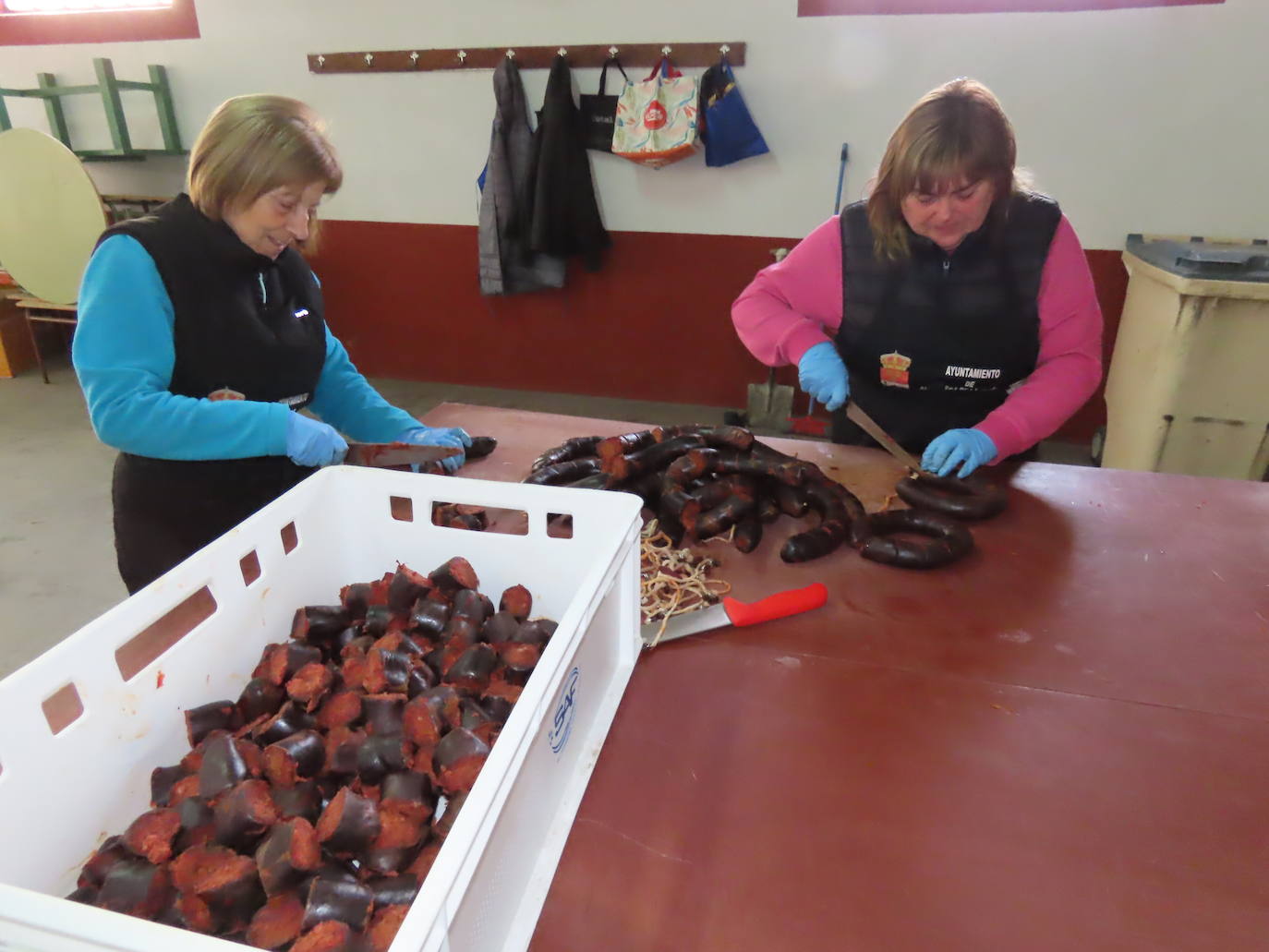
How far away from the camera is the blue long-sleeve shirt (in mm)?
1482

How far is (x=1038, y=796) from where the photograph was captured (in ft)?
3.17

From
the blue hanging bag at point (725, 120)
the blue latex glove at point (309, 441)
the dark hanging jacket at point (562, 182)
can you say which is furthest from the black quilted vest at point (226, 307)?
the blue hanging bag at point (725, 120)

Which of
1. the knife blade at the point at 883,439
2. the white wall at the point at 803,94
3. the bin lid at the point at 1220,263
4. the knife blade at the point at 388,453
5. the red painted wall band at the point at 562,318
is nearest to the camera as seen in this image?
the knife blade at the point at 388,453

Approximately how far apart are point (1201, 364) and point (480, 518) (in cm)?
292

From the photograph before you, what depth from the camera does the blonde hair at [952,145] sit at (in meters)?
1.66

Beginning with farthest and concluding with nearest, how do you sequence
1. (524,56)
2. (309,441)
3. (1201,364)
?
(524,56)
(1201,364)
(309,441)

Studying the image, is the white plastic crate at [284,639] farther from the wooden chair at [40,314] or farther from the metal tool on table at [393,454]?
the wooden chair at [40,314]

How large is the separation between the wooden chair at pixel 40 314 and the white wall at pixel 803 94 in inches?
57.3

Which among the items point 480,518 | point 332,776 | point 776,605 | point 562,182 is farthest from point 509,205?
point 332,776

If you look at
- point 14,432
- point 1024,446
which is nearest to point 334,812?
point 1024,446

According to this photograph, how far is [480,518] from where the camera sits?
5.09 ft

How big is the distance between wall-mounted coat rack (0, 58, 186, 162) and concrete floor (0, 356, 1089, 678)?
167 cm

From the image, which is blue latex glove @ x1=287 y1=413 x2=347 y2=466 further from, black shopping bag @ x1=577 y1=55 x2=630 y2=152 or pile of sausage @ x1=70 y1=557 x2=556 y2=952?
black shopping bag @ x1=577 y1=55 x2=630 y2=152

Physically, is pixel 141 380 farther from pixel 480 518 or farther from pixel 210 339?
pixel 480 518
